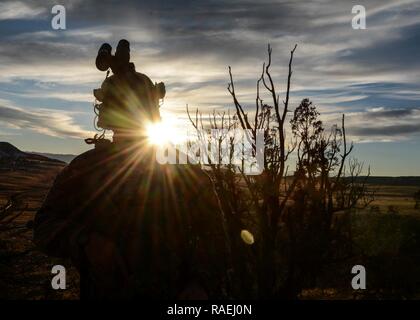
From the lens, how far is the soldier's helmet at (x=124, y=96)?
329 centimetres

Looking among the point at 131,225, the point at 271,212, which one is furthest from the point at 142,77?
the point at 271,212

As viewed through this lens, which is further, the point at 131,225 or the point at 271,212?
the point at 271,212

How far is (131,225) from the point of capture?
280 cm

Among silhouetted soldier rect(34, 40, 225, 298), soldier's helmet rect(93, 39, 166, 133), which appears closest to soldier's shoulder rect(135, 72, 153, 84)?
soldier's helmet rect(93, 39, 166, 133)

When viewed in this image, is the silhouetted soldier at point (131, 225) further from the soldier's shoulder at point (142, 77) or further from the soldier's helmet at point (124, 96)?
the soldier's shoulder at point (142, 77)

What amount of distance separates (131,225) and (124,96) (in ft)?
3.19

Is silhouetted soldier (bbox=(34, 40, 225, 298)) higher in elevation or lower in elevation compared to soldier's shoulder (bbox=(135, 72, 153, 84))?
lower

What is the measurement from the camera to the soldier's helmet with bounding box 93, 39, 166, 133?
10.8 feet

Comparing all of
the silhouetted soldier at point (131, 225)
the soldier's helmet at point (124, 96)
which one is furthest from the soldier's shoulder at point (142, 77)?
the silhouetted soldier at point (131, 225)

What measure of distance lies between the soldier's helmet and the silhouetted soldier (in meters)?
0.28

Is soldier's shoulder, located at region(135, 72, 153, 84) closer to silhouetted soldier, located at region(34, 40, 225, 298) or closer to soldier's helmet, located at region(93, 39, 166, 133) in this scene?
soldier's helmet, located at region(93, 39, 166, 133)

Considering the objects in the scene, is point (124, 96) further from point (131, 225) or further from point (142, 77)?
point (131, 225)

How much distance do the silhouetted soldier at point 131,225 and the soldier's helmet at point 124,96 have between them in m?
0.28
